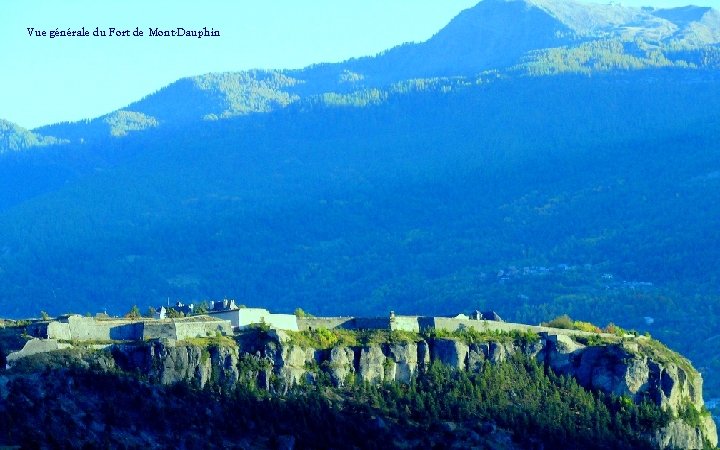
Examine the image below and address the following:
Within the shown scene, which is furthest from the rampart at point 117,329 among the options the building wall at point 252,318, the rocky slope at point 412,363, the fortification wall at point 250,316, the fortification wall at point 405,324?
the fortification wall at point 405,324

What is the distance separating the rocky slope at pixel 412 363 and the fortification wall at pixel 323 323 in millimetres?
2936

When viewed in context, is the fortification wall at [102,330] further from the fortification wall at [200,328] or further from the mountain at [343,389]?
the fortification wall at [200,328]

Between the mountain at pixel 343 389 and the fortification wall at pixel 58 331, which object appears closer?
the mountain at pixel 343 389

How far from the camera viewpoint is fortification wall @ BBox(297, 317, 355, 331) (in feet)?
360

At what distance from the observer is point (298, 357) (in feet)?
342

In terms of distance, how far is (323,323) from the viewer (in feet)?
363

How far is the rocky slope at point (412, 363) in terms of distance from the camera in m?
98.8

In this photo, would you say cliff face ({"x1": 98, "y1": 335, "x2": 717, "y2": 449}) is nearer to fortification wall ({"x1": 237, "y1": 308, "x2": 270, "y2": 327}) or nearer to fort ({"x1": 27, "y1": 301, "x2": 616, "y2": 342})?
fort ({"x1": 27, "y1": 301, "x2": 616, "y2": 342})

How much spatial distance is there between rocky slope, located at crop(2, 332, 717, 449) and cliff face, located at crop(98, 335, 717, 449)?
0.04 m

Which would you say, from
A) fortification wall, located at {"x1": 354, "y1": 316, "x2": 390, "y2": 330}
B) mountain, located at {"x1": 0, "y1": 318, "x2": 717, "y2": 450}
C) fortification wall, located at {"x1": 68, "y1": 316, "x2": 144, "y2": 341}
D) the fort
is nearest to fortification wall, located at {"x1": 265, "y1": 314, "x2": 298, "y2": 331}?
the fort

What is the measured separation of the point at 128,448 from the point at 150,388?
13.8ft

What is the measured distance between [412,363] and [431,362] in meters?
1.29

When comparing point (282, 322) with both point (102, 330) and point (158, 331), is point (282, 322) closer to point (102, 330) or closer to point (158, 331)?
point (158, 331)

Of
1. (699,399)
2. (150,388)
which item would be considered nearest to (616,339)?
(699,399)
